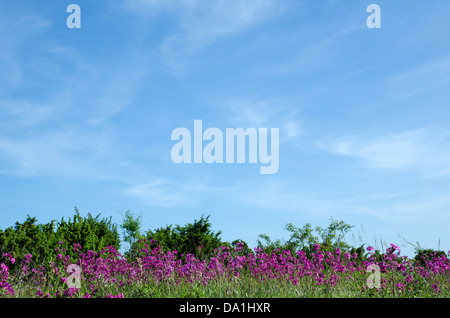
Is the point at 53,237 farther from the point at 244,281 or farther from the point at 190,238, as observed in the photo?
the point at 244,281

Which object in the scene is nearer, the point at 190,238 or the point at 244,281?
the point at 244,281

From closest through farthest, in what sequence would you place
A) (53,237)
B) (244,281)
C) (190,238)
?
1. (244,281)
2. (53,237)
3. (190,238)

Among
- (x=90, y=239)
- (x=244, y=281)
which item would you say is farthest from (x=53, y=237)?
(x=244, y=281)

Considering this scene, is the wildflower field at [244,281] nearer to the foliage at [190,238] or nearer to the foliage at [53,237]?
the foliage at [53,237]

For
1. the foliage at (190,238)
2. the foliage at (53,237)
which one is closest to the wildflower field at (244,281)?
the foliage at (53,237)

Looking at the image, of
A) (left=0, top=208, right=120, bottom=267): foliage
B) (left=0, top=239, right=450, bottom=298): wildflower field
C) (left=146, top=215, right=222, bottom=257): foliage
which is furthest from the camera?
(left=146, top=215, right=222, bottom=257): foliage

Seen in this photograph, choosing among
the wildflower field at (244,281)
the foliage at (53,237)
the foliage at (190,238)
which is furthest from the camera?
the foliage at (190,238)

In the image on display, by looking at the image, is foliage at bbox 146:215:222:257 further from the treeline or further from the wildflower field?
the wildflower field

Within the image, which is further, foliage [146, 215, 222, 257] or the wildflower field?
foliage [146, 215, 222, 257]

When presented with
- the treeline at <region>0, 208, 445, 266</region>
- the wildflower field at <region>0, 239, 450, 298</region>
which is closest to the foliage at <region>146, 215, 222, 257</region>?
the treeline at <region>0, 208, 445, 266</region>
